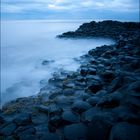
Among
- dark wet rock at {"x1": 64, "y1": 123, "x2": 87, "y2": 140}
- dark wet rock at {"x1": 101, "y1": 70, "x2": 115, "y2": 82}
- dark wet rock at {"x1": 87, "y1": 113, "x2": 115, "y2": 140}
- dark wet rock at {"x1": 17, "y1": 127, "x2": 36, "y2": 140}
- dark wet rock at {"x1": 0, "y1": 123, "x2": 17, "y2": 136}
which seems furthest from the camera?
dark wet rock at {"x1": 101, "y1": 70, "x2": 115, "y2": 82}

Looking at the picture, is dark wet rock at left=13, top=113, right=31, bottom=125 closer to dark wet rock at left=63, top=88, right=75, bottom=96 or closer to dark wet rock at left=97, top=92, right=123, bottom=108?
dark wet rock at left=97, top=92, right=123, bottom=108

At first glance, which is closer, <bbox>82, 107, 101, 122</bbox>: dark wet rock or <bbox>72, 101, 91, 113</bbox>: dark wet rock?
<bbox>82, 107, 101, 122</bbox>: dark wet rock

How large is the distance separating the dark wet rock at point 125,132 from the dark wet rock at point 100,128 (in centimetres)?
11

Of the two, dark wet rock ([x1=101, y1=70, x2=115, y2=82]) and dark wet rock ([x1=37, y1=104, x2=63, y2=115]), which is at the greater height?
dark wet rock ([x1=101, y1=70, x2=115, y2=82])

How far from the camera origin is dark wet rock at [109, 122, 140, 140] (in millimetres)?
2691

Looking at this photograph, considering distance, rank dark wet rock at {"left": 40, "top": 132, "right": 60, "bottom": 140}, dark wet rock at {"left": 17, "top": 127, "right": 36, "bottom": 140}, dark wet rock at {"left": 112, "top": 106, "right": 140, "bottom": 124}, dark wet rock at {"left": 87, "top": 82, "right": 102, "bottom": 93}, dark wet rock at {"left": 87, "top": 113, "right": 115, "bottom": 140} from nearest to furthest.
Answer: dark wet rock at {"left": 87, "top": 113, "right": 115, "bottom": 140} < dark wet rock at {"left": 112, "top": 106, "right": 140, "bottom": 124} < dark wet rock at {"left": 40, "top": 132, "right": 60, "bottom": 140} < dark wet rock at {"left": 17, "top": 127, "right": 36, "bottom": 140} < dark wet rock at {"left": 87, "top": 82, "right": 102, "bottom": 93}

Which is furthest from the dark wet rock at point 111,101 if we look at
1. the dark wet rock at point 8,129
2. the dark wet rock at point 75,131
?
the dark wet rock at point 8,129

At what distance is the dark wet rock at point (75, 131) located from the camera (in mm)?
3174

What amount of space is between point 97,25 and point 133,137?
2977 centimetres

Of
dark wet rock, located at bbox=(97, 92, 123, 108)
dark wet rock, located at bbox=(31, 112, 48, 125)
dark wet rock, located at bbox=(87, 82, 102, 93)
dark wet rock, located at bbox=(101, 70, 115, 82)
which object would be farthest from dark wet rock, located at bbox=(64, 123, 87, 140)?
dark wet rock, located at bbox=(101, 70, 115, 82)

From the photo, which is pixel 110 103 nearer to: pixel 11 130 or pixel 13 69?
pixel 11 130

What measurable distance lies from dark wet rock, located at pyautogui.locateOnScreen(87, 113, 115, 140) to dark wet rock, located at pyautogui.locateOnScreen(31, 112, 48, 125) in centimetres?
129

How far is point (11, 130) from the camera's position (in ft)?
12.5

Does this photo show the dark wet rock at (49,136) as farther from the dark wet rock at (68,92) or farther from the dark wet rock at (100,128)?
the dark wet rock at (68,92)
